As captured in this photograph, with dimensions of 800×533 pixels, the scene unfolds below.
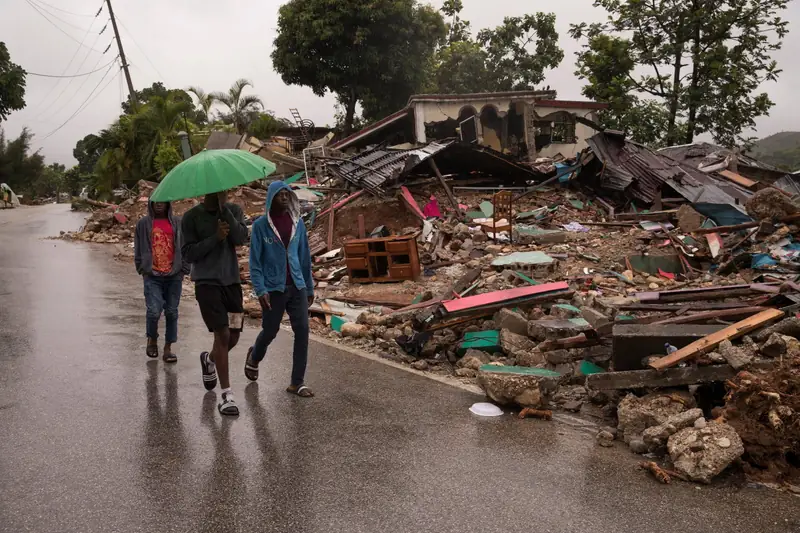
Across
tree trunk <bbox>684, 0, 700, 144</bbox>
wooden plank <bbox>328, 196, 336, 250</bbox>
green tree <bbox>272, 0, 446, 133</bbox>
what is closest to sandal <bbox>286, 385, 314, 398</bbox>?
wooden plank <bbox>328, 196, 336, 250</bbox>

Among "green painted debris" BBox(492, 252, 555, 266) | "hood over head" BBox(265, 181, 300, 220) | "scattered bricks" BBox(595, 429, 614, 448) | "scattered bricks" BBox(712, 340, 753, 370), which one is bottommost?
"scattered bricks" BBox(595, 429, 614, 448)

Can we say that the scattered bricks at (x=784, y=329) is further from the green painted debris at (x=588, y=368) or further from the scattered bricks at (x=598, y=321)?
the green painted debris at (x=588, y=368)

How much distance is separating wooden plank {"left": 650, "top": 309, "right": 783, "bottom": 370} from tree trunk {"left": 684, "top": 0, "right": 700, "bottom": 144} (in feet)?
81.2

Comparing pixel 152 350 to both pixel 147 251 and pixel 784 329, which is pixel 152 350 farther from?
pixel 784 329

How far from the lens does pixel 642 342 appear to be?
16.9 ft

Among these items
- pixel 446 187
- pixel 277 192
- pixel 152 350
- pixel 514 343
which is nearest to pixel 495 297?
pixel 514 343

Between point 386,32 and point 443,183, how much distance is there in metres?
17.8

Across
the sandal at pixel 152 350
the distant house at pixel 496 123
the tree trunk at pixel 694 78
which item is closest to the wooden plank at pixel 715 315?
the sandal at pixel 152 350

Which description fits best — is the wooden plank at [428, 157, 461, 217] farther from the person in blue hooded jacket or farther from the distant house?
the person in blue hooded jacket

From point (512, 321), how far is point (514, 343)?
11.7 inches

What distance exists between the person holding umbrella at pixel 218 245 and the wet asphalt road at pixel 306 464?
617 millimetres

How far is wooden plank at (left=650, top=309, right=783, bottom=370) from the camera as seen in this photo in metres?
4.80

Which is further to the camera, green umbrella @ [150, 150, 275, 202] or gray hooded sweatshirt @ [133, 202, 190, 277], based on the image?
gray hooded sweatshirt @ [133, 202, 190, 277]

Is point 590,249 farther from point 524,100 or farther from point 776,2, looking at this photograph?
point 776,2
